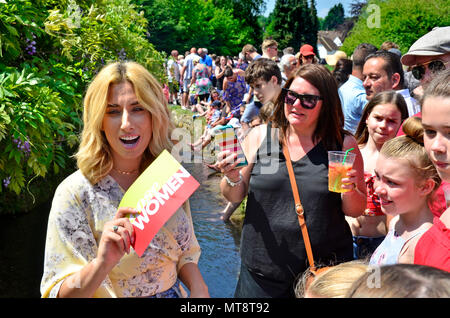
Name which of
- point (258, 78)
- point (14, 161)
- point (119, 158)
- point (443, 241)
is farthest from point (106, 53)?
point (443, 241)

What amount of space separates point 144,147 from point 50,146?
86.5 inches

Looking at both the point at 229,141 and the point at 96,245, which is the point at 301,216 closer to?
the point at 229,141

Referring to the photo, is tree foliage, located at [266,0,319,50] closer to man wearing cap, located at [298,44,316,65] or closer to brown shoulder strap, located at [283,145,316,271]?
man wearing cap, located at [298,44,316,65]

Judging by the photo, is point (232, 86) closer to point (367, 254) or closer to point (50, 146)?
point (50, 146)

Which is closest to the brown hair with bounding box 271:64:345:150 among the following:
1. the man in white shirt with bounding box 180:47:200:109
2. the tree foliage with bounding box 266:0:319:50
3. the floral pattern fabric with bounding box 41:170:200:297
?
the floral pattern fabric with bounding box 41:170:200:297

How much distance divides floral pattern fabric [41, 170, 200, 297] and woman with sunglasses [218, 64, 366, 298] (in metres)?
Result: 0.64

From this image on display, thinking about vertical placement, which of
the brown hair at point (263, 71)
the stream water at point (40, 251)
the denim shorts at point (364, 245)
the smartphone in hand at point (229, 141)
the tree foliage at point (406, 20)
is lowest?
the stream water at point (40, 251)

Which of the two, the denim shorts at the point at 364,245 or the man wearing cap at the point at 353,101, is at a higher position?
the man wearing cap at the point at 353,101

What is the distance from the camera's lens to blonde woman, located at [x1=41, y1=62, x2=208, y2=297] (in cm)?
145

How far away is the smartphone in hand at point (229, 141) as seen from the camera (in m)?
2.09

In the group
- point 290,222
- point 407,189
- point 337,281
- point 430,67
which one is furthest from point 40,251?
point 337,281

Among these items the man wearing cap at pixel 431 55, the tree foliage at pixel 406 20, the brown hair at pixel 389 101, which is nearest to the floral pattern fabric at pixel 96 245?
the brown hair at pixel 389 101

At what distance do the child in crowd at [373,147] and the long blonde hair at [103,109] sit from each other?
1.57 meters

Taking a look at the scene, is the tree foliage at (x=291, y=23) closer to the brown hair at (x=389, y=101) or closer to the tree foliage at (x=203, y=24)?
the tree foliage at (x=203, y=24)
